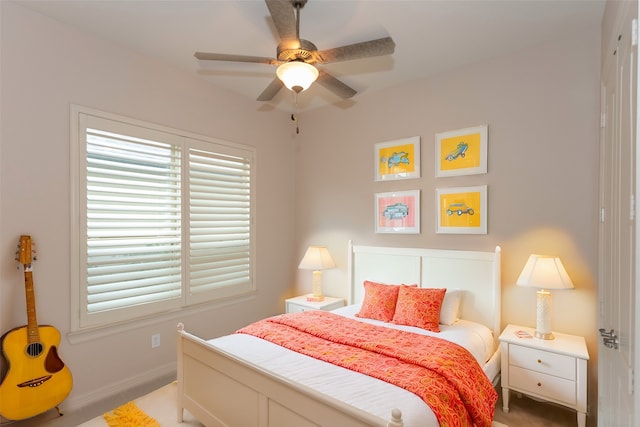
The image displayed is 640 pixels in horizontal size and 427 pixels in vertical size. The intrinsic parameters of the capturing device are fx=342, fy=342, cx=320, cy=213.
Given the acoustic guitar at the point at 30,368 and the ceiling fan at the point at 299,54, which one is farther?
the acoustic guitar at the point at 30,368

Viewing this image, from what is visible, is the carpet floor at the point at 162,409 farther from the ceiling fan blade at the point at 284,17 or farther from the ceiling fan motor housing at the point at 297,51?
the ceiling fan blade at the point at 284,17

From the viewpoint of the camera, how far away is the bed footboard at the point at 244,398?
152 cm

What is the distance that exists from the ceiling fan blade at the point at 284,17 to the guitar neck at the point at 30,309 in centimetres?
236

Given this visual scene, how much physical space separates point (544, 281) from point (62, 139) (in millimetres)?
3853

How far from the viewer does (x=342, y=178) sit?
14.0 feet

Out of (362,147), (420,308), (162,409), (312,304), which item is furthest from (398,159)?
(162,409)

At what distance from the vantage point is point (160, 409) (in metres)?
2.71

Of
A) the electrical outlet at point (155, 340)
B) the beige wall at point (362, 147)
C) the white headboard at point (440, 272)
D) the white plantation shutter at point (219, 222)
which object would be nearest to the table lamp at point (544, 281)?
Answer: the beige wall at point (362, 147)

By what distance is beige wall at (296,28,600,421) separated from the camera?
2713mm

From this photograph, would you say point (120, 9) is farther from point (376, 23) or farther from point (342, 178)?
point (342, 178)

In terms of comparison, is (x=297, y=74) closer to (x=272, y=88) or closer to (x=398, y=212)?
(x=272, y=88)

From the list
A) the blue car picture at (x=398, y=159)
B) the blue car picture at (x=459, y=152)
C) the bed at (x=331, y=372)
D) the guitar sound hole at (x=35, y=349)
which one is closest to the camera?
the bed at (x=331, y=372)

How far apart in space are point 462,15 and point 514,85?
0.93 m

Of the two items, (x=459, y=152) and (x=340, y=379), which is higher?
(x=459, y=152)
